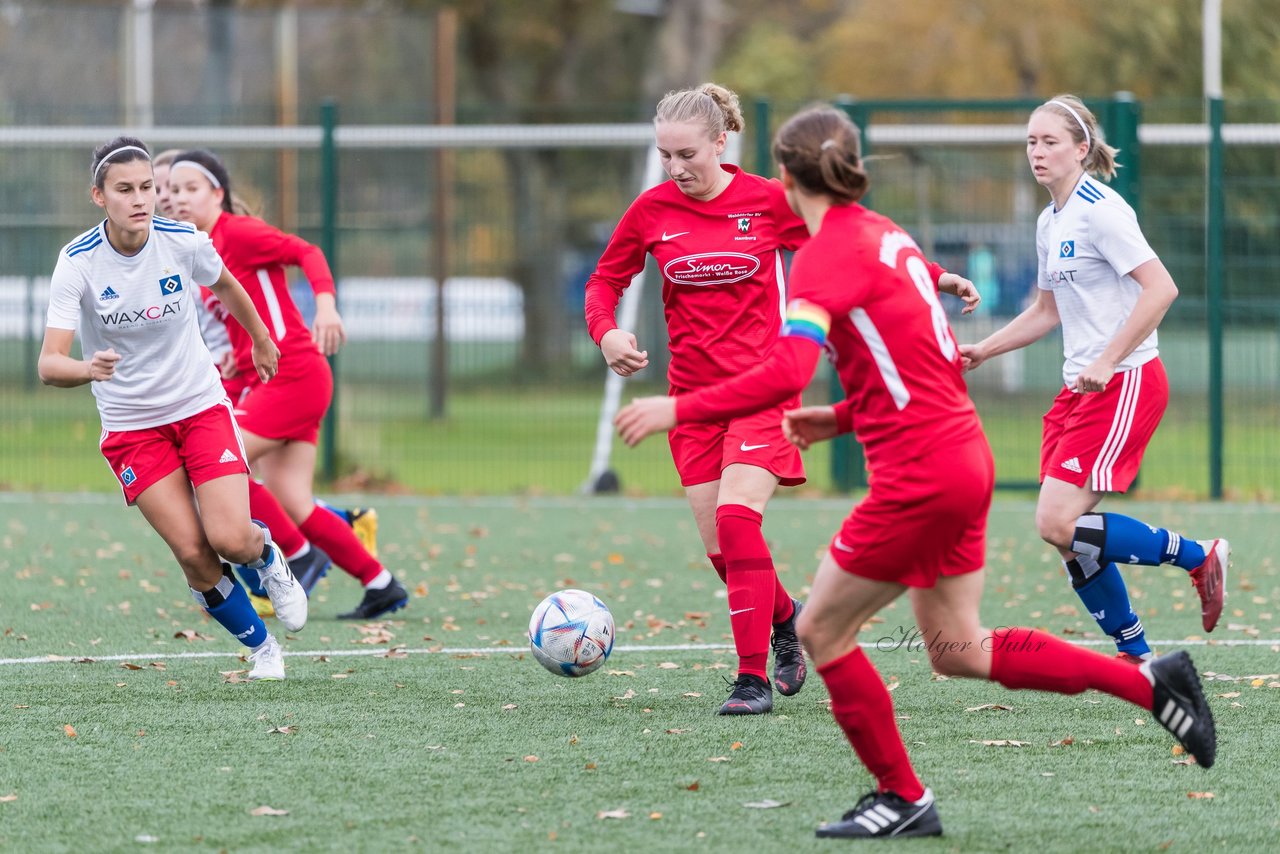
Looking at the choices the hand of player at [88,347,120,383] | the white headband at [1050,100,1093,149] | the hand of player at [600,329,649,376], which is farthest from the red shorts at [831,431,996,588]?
the hand of player at [88,347,120,383]

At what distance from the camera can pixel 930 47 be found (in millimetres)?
29922

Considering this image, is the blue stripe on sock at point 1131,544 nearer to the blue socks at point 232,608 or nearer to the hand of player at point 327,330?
the blue socks at point 232,608

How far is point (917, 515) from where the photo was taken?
13.8ft

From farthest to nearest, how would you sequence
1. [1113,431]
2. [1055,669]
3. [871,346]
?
[1113,431] → [1055,669] → [871,346]

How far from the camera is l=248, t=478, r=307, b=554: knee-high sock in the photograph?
7.78 m

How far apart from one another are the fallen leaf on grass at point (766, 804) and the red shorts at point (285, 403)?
391cm

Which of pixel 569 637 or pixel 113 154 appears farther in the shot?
pixel 569 637

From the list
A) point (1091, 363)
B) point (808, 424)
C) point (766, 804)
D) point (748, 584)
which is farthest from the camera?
point (1091, 363)

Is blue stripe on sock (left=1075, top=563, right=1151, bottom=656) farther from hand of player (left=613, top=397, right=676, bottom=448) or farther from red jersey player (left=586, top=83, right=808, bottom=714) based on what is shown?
hand of player (left=613, top=397, right=676, bottom=448)

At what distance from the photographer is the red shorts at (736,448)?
19.5 ft

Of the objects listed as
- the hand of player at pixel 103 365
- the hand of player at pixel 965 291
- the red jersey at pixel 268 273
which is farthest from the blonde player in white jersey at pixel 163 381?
the hand of player at pixel 965 291

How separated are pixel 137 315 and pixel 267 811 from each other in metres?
2.22

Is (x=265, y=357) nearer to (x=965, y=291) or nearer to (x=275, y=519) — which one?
(x=275, y=519)

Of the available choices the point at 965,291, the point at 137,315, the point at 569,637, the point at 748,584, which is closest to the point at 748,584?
the point at 748,584
